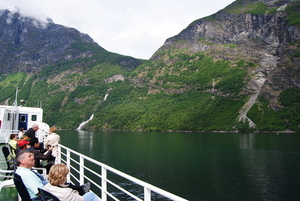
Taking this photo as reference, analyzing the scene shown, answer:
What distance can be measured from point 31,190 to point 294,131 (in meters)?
132

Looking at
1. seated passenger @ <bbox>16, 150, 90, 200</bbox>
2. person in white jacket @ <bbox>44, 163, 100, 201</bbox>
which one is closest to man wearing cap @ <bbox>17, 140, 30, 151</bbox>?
seated passenger @ <bbox>16, 150, 90, 200</bbox>

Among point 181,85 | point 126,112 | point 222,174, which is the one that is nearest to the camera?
point 222,174

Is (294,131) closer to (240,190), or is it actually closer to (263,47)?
(263,47)

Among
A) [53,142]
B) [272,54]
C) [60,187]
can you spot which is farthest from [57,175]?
[272,54]

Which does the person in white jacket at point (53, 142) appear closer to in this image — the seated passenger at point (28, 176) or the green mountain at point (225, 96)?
the seated passenger at point (28, 176)

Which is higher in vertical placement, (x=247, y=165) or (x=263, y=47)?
(x=263, y=47)

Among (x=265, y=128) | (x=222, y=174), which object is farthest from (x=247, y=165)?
(x=265, y=128)

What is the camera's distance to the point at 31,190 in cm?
391

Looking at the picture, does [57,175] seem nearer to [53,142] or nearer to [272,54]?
[53,142]

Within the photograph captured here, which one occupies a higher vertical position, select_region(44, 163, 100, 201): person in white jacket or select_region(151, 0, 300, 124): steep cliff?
select_region(151, 0, 300, 124): steep cliff

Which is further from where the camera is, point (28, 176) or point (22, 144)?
point (22, 144)

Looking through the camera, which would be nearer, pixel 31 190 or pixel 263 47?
pixel 31 190

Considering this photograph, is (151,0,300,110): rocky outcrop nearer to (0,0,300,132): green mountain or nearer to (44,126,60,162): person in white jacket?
(0,0,300,132): green mountain

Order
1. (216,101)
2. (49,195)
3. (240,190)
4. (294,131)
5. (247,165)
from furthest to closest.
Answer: (216,101) → (294,131) → (247,165) → (240,190) → (49,195)
